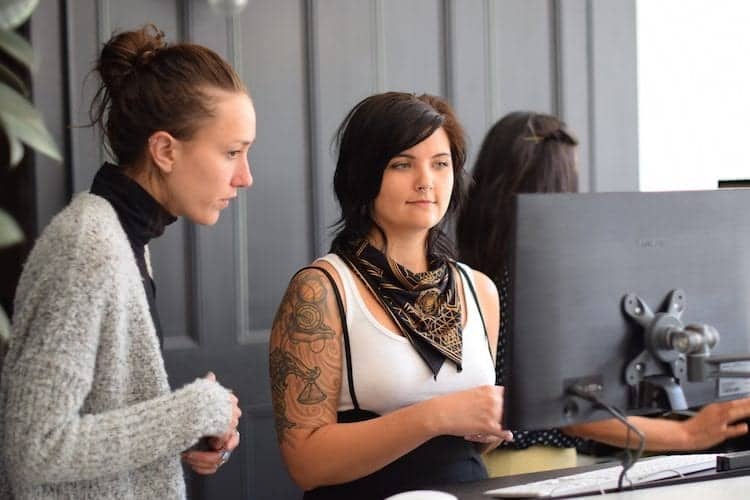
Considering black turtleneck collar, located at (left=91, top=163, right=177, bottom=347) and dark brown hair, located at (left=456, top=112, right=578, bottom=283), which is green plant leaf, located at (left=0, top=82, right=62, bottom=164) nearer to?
black turtleneck collar, located at (left=91, top=163, right=177, bottom=347)

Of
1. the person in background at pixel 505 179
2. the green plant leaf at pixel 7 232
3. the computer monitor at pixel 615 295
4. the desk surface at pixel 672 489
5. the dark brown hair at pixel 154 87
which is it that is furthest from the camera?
the person in background at pixel 505 179

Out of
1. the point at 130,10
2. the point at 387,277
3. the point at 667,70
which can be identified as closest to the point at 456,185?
the point at 387,277

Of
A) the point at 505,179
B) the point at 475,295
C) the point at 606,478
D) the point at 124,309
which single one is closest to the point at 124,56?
the point at 124,309

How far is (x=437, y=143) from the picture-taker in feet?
6.08

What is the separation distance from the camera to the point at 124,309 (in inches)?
54.8

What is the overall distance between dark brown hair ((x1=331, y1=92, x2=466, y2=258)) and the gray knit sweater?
546 millimetres

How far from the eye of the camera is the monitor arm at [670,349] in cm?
132

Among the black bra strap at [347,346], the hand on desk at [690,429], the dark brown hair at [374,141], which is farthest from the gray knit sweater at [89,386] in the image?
the hand on desk at [690,429]

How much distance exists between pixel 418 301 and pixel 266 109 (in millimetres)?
831

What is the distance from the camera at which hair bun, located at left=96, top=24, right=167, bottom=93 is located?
1596 millimetres

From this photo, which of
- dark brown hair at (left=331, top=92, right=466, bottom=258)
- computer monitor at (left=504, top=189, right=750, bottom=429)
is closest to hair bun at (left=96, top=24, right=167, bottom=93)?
dark brown hair at (left=331, top=92, right=466, bottom=258)

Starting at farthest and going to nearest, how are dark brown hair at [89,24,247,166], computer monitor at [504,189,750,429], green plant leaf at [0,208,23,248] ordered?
dark brown hair at [89,24,247,166], computer monitor at [504,189,750,429], green plant leaf at [0,208,23,248]

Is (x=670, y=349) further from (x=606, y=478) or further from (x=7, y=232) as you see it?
(x=7, y=232)

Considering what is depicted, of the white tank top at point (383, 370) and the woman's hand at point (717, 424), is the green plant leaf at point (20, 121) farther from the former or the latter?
the woman's hand at point (717, 424)
